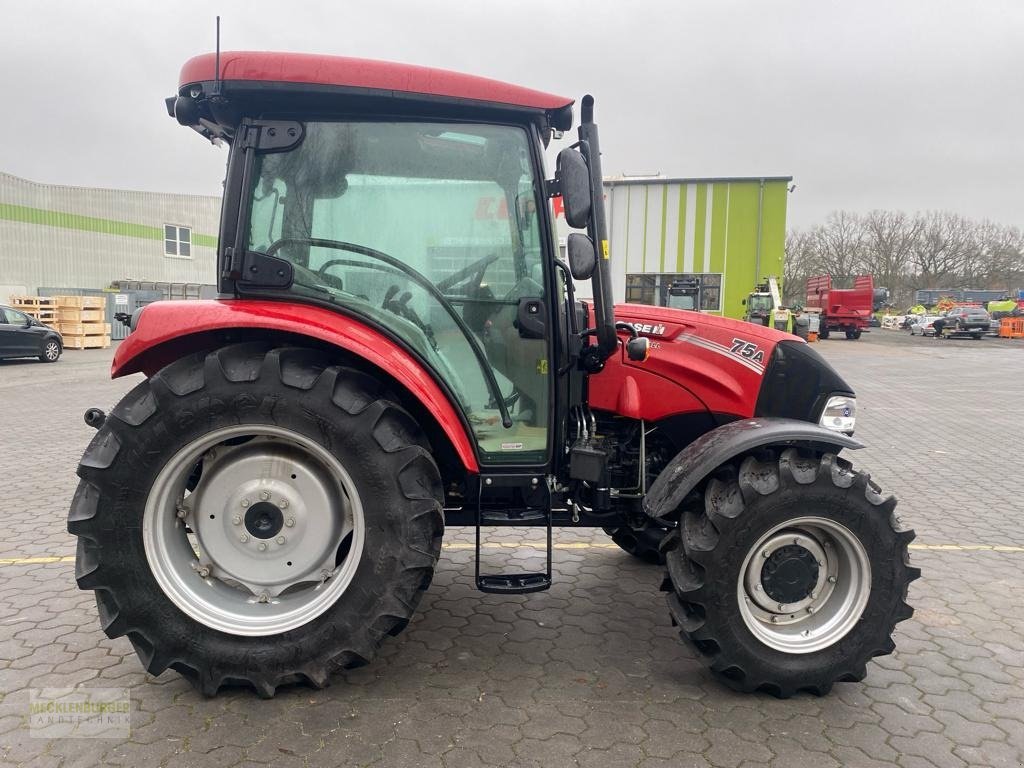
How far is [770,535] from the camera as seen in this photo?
2.98 metres

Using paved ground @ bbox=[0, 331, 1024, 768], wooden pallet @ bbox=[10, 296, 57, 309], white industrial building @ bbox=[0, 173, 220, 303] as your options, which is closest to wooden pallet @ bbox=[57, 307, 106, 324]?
wooden pallet @ bbox=[10, 296, 57, 309]

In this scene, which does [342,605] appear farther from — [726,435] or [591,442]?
[726,435]

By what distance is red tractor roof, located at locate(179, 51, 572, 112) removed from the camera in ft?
9.02

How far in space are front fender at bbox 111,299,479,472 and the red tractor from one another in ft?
0.04

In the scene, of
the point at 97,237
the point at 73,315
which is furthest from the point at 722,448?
the point at 97,237

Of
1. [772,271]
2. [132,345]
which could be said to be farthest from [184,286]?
[132,345]

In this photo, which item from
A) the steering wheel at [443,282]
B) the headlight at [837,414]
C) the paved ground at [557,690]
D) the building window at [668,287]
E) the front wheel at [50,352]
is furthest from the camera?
the front wheel at [50,352]

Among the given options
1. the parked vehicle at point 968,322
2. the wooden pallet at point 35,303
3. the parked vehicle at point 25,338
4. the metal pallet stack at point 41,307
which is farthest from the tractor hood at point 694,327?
the parked vehicle at point 968,322

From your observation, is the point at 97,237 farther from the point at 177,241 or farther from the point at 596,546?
the point at 596,546

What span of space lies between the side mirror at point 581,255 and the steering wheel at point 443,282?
379 millimetres

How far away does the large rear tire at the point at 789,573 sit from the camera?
287 centimetres

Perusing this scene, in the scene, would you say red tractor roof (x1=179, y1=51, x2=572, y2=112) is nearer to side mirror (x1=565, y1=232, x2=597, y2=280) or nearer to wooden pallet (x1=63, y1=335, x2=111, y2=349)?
side mirror (x1=565, y1=232, x2=597, y2=280)

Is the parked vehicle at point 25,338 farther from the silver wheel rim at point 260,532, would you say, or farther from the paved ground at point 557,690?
the silver wheel rim at point 260,532

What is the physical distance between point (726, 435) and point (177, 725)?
238 cm
